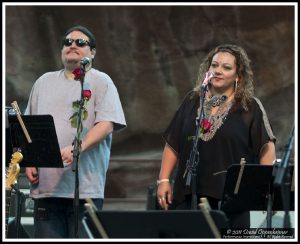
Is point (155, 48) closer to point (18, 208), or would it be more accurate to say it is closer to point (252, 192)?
point (18, 208)

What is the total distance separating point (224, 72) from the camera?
7.06 m

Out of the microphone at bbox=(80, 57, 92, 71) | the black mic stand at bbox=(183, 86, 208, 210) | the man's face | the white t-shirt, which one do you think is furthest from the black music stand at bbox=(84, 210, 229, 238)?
the man's face

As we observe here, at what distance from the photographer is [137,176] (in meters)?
12.9

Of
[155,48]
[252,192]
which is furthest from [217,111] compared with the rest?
[155,48]

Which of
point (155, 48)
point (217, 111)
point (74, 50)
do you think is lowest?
point (217, 111)

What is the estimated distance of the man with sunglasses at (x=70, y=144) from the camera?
7.15 metres

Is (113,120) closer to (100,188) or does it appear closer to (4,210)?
(100,188)

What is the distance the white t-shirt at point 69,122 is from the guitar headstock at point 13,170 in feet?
0.83

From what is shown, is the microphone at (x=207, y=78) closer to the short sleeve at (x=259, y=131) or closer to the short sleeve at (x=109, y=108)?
the short sleeve at (x=259, y=131)

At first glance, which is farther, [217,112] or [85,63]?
[85,63]

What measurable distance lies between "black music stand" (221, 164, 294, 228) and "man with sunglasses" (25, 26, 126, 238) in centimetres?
101

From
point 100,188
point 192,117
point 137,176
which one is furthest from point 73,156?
point 137,176

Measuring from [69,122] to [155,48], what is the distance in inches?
240

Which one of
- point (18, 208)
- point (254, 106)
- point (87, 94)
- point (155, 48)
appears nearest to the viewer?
point (254, 106)
